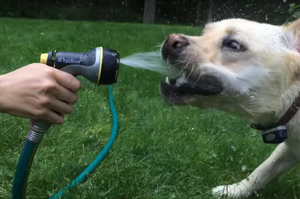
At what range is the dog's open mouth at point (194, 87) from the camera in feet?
6.01

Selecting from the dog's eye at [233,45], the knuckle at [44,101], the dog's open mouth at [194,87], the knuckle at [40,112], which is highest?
the dog's eye at [233,45]

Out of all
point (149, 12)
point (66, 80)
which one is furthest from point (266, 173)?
point (149, 12)

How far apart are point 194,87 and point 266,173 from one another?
764mm

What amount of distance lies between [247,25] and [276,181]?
0.89 m

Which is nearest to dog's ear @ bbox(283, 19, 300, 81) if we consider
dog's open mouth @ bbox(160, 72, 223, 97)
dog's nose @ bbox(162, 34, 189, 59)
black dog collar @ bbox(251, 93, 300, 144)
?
black dog collar @ bbox(251, 93, 300, 144)

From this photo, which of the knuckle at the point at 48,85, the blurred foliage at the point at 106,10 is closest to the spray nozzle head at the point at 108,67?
the knuckle at the point at 48,85

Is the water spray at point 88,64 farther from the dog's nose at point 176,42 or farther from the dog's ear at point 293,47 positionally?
the dog's ear at point 293,47

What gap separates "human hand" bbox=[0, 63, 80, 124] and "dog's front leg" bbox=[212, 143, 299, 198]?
1.15 metres

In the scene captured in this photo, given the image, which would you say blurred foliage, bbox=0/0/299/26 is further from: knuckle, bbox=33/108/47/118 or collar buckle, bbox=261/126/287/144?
knuckle, bbox=33/108/47/118

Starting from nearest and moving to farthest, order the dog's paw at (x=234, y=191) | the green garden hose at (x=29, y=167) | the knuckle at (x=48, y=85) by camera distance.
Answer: the knuckle at (x=48, y=85), the green garden hose at (x=29, y=167), the dog's paw at (x=234, y=191)

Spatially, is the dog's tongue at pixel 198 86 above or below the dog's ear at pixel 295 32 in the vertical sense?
below

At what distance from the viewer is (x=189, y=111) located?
3312mm

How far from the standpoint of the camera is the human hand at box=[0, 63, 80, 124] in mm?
1365

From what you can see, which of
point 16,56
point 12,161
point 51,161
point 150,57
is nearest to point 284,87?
point 150,57
